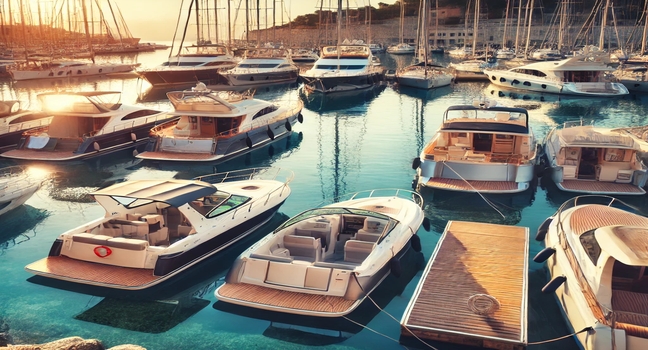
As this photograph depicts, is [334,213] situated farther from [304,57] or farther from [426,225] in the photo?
[304,57]

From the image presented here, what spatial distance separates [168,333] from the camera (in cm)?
1016

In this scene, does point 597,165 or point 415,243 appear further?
point 597,165

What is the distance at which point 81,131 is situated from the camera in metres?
25.7

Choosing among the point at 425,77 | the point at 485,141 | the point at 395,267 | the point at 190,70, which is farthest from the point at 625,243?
the point at 190,70

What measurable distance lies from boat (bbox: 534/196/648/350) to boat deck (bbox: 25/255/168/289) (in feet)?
25.5

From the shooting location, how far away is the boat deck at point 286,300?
9.89 m

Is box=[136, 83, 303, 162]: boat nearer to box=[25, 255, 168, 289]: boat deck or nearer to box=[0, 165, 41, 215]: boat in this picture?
box=[0, 165, 41, 215]: boat

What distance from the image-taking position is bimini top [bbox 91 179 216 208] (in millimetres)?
12250

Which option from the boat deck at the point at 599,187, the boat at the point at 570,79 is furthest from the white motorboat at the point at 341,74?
the boat deck at the point at 599,187

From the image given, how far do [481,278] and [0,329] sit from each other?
29.4ft

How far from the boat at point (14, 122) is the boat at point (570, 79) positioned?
34.9m

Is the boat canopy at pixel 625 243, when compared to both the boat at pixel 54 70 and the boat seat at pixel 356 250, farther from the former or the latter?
the boat at pixel 54 70

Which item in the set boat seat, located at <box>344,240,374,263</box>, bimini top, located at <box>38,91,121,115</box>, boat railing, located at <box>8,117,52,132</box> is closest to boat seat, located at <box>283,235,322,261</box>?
boat seat, located at <box>344,240,374,263</box>

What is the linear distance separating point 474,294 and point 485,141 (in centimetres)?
1095
